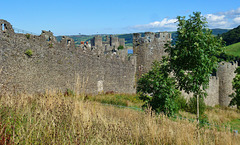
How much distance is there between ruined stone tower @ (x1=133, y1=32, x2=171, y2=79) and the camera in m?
17.5

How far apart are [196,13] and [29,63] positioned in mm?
7961

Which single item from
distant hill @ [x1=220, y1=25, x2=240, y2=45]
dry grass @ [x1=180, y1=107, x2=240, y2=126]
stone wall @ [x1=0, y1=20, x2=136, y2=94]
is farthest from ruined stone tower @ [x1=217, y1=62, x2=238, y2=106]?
distant hill @ [x1=220, y1=25, x2=240, y2=45]

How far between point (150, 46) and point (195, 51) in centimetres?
868

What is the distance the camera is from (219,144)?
580 cm

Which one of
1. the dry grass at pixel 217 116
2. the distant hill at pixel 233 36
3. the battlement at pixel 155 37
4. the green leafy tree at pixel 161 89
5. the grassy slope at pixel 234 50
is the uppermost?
the distant hill at pixel 233 36

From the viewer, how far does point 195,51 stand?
29.7ft

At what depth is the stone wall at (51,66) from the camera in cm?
1122

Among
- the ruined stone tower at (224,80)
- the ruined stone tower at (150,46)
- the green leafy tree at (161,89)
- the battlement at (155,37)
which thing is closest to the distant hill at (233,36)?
the ruined stone tower at (224,80)

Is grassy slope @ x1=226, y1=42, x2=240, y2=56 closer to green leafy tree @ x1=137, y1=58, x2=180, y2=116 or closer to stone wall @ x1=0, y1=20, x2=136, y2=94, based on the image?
stone wall @ x1=0, y1=20, x2=136, y2=94

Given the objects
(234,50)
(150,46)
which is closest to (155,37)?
(150,46)

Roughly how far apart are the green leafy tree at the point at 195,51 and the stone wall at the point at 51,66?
3.90 m

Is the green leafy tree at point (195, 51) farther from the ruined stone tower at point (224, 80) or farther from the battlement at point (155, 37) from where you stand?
the ruined stone tower at point (224, 80)

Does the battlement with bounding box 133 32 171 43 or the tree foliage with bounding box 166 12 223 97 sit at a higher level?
the battlement with bounding box 133 32 171 43

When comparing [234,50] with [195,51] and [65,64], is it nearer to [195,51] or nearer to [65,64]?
[65,64]
